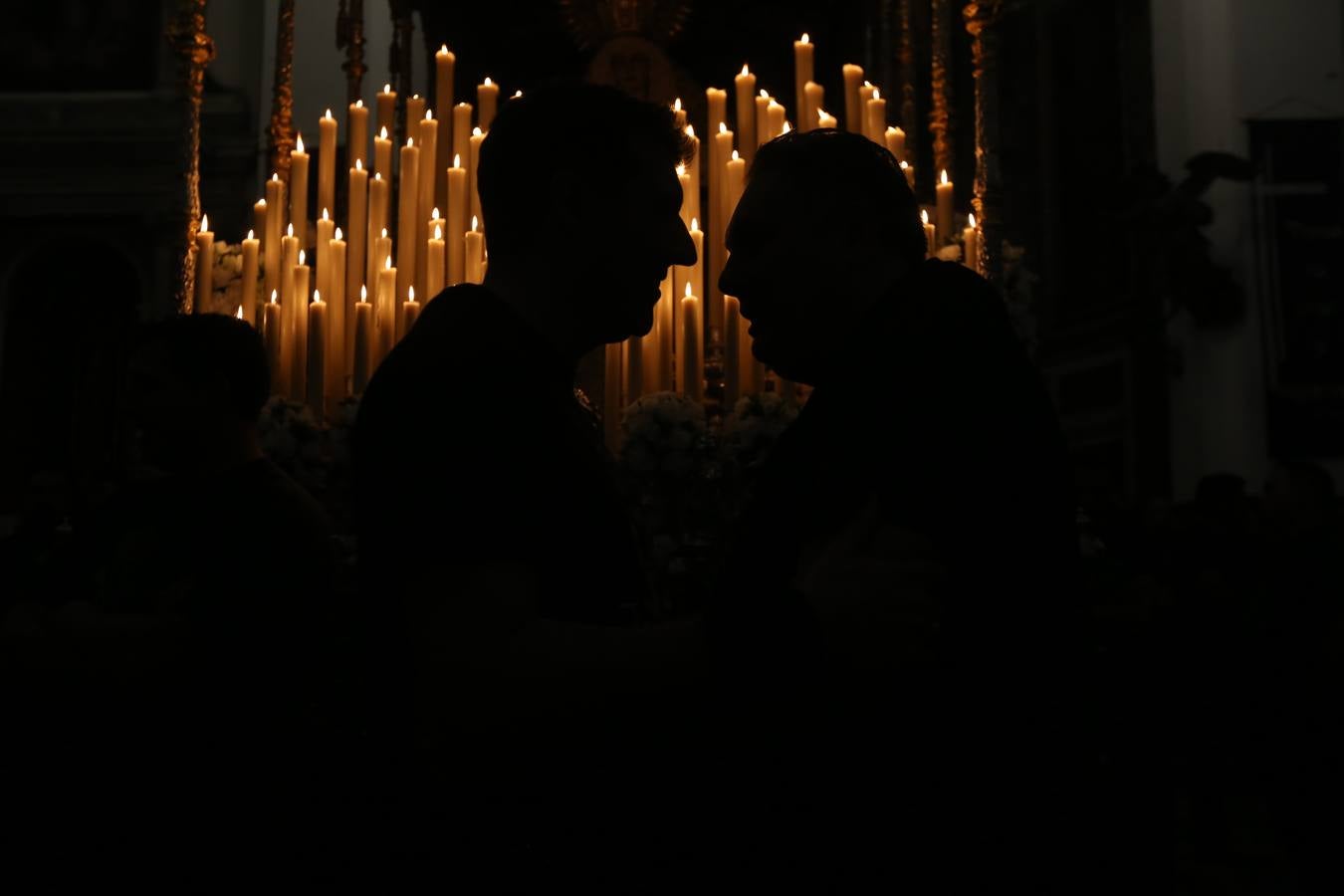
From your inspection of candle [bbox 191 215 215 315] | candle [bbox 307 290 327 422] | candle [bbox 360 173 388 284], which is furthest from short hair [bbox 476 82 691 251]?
candle [bbox 191 215 215 315]

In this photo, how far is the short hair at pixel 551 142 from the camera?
159cm

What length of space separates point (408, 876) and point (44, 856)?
1126 mm

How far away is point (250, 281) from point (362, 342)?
24.8 inches

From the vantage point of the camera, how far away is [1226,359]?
9.58 m

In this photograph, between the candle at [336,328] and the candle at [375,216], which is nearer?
the candle at [336,328]

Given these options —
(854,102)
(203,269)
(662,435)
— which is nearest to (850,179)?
(662,435)

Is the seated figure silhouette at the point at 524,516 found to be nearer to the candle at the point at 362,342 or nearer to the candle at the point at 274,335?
the candle at the point at 362,342

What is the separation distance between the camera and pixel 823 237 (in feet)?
5.22

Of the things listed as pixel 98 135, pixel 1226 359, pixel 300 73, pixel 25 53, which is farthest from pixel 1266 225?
pixel 25 53

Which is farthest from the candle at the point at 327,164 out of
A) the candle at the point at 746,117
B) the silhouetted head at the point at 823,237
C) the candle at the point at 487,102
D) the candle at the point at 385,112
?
the silhouetted head at the point at 823,237

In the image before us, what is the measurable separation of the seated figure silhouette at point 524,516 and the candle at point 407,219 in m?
2.55

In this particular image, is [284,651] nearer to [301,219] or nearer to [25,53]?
[301,219]

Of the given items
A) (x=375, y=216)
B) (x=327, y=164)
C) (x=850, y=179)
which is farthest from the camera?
(x=327, y=164)

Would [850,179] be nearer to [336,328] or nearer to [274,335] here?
[336,328]
